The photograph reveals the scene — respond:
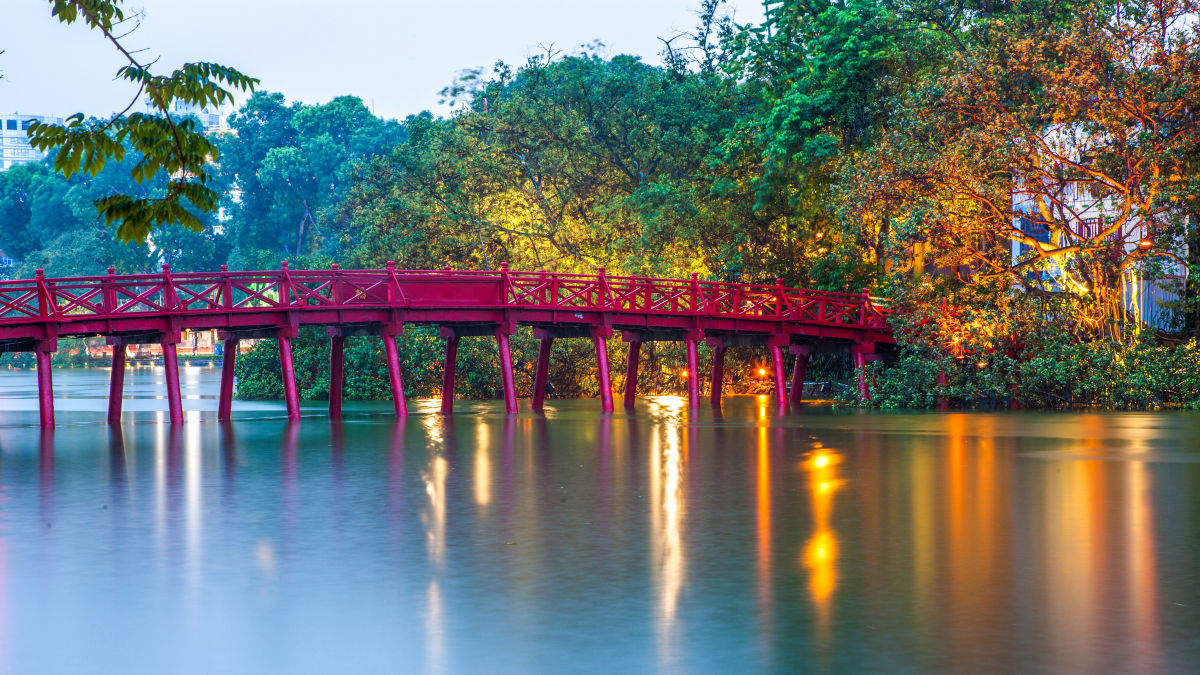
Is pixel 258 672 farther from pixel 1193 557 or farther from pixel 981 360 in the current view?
pixel 981 360

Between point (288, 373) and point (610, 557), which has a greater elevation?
point (288, 373)

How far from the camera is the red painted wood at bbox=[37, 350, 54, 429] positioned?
3064 cm

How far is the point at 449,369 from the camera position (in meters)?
39.2

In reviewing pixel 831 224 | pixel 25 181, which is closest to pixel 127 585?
pixel 831 224

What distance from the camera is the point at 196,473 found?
22031 mm

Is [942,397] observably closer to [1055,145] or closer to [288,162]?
[1055,145]

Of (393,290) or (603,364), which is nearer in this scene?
(393,290)

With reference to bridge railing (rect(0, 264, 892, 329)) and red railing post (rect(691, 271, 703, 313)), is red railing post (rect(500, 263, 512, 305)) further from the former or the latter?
red railing post (rect(691, 271, 703, 313))

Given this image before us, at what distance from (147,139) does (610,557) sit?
6.13m

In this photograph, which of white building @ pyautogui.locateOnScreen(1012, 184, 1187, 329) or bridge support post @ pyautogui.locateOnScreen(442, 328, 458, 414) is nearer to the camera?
white building @ pyautogui.locateOnScreen(1012, 184, 1187, 329)

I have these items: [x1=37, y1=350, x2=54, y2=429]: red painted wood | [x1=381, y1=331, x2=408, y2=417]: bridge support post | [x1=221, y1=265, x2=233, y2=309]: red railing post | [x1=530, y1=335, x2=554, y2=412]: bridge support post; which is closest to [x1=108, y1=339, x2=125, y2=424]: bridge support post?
[x1=37, y1=350, x2=54, y2=429]: red painted wood

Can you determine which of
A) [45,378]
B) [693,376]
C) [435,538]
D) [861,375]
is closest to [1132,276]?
[861,375]

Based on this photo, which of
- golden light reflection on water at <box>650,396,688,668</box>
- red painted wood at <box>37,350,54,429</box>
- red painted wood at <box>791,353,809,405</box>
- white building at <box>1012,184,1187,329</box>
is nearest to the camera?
golden light reflection on water at <box>650,396,688,668</box>

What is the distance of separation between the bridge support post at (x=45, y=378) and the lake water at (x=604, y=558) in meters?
4.40
